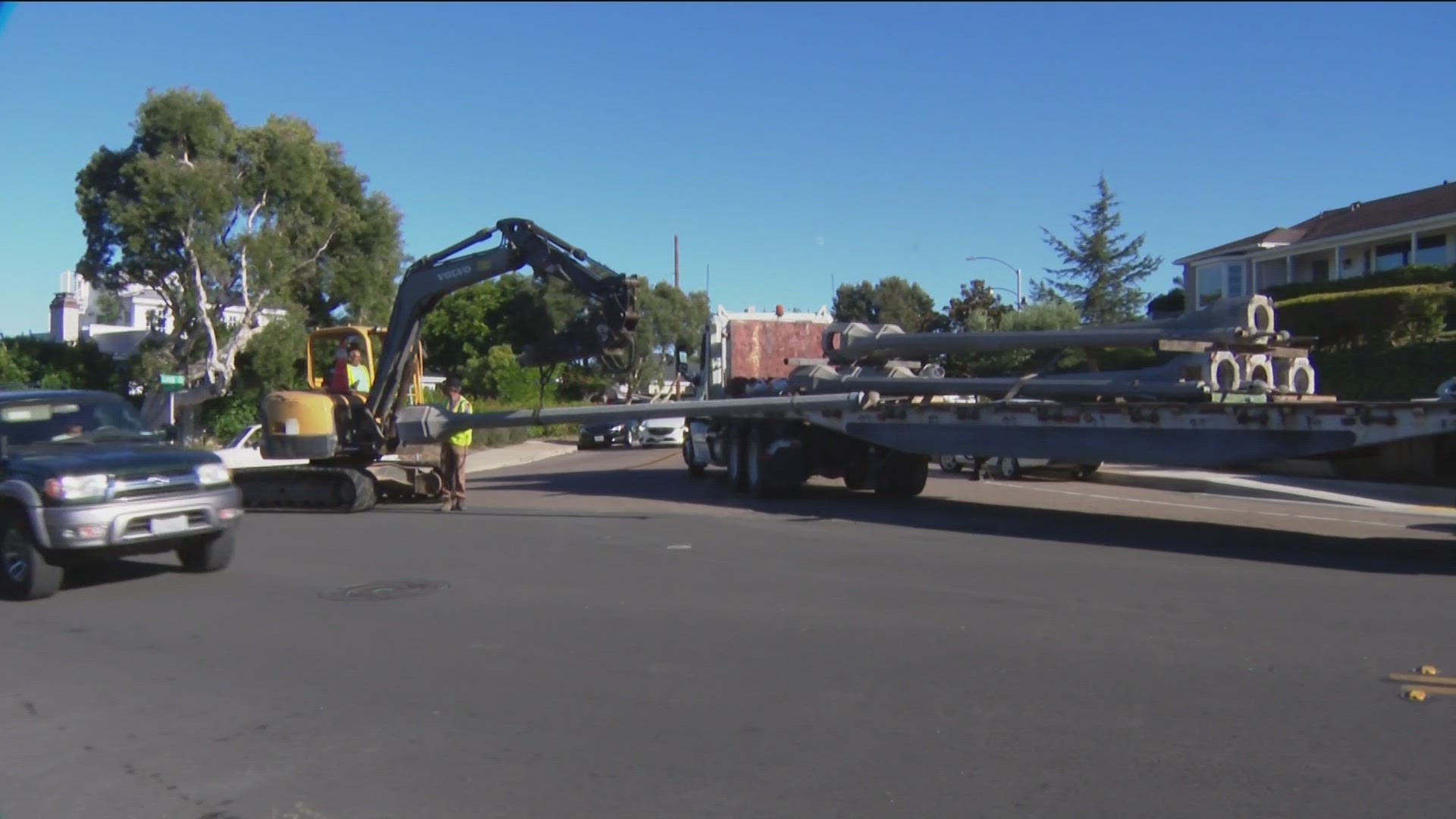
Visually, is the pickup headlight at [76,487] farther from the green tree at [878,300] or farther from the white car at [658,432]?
the green tree at [878,300]

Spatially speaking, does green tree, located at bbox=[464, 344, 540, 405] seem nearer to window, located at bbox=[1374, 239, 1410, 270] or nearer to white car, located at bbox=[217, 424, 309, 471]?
white car, located at bbox=[217, 424, 309, 471]

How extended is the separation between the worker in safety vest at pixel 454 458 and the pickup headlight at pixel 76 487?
7.34 meters

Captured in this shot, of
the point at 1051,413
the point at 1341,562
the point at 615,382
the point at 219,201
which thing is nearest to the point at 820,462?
the point at 615,382

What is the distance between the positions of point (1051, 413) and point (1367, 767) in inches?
339

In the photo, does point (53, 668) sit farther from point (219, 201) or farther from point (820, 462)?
point (219, 201)

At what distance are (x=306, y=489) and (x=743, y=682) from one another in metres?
12.0

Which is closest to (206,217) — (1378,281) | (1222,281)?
(1378,281)

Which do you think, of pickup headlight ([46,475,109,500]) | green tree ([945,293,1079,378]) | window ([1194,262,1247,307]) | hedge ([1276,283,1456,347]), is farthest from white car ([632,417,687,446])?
pickup headlight ([46,475,109,500])

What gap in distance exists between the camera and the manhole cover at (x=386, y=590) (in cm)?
1029

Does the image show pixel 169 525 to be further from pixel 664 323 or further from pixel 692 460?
pixel 664 323

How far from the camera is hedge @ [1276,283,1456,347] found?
25.5 m

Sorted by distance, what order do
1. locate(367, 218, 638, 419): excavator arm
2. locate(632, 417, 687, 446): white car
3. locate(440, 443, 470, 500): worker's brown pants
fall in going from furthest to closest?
locate(632, 417, 687, 446): white car
locate(440, 443, 470, 500): worker's brown pants
locate(367, 218, 638, 419): excavator arm

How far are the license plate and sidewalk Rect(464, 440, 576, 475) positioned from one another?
16325mm

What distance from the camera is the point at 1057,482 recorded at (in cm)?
2233
